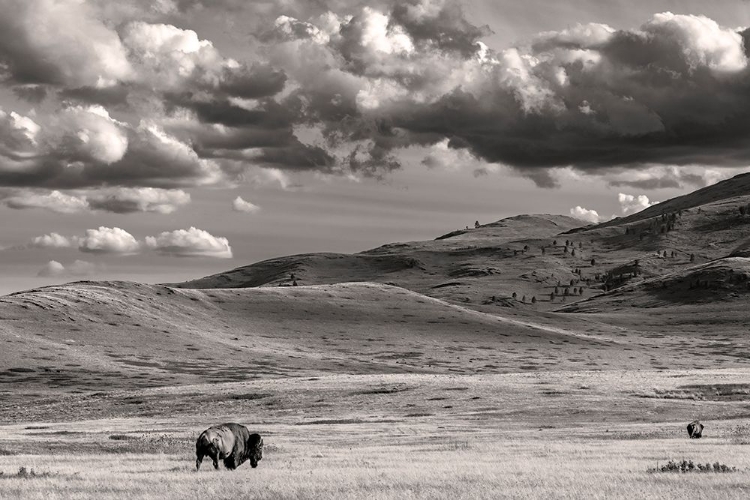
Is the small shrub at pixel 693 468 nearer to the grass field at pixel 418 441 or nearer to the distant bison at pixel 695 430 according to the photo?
the grass field at pixel 418 441

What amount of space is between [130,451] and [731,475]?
1134 inches

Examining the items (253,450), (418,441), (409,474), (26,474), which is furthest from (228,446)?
(418,441)

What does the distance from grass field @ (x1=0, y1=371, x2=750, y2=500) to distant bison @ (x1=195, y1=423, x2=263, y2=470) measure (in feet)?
1.82

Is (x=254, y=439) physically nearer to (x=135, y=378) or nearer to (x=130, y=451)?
(x=130, y=451)

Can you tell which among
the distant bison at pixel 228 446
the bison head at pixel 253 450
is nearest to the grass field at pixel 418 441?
the bison head at pixel 253 450

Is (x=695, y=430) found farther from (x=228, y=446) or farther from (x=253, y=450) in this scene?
(x=228, y=446)

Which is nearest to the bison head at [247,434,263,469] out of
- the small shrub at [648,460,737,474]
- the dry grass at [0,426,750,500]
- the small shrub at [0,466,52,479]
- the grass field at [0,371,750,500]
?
the grass field at [0,371,750,500]

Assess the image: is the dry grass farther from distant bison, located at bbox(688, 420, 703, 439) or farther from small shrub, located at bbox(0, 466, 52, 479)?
distant bison, located at bbox(688, 420, 703, 439)

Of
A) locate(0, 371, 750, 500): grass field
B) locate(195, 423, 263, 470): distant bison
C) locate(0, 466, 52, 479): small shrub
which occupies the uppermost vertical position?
locate(195, 423, 263, 470): distant bison

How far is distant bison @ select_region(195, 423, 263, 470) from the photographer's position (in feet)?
108

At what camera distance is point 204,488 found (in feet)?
89.6

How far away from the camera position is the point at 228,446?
110 ft

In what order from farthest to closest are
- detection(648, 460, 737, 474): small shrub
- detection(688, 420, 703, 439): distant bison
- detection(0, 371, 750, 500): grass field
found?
detection(688, 420, 703, 439): distant bison
detection(648, 460, 737, 474): small shrub
detection(0, 371, 750, 500): grass field

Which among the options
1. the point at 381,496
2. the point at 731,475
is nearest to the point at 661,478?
the point at 731,475
